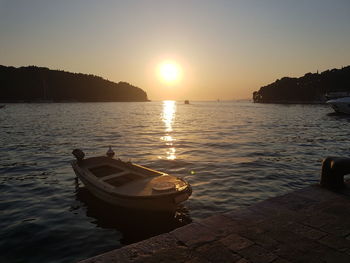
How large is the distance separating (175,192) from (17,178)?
10657 mm

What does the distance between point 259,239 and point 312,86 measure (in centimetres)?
18518

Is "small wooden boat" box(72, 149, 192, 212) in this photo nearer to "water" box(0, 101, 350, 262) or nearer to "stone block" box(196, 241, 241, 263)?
→ "water" box(0, 101, 350, 262)

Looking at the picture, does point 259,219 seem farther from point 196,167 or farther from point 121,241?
point 196,167

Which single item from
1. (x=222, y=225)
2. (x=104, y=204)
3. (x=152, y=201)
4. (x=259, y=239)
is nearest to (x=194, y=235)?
(x=222, y=225)

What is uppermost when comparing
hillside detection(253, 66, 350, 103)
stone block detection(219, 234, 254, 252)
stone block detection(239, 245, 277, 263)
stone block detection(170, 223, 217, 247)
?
hillside detection(253, 66, 350, 103)

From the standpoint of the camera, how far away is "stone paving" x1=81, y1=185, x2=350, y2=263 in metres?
4.24

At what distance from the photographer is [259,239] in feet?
15.6

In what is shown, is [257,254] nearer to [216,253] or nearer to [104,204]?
[216,253]

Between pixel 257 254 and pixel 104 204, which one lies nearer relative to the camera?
pixel 257 254

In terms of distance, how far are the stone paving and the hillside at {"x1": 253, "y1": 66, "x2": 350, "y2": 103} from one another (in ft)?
517

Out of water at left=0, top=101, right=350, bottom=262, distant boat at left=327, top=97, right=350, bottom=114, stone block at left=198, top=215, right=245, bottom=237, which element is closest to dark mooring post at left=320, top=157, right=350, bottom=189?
water at left=0, top=101, right=350, bottom=262

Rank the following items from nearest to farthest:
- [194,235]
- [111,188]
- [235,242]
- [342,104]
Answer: [235,242] → [194,235] → [111,188] → [342,104]

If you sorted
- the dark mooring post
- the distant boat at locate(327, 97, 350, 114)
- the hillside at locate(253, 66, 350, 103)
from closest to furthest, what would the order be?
the dark mooring post → the distant boat at locate(327, 97, 350, 114) → the hillside at locate(253, 66, 350, 103)

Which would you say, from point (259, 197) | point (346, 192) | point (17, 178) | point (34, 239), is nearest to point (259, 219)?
point (346, 192)
